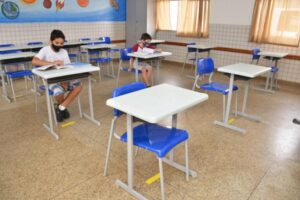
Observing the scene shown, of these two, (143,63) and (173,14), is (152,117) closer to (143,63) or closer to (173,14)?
(143,63)

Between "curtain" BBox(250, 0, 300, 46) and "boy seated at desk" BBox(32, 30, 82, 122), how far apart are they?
15.2 ft

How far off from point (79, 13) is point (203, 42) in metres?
3.63

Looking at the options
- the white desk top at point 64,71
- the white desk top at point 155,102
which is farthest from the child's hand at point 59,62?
the white desk top at point 155,102

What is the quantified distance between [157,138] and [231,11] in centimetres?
546

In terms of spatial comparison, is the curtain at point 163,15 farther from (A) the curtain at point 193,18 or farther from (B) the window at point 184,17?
(A) the curtain at point 193,18

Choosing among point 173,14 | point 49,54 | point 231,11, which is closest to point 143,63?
point 49,54

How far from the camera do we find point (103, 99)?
4379 millimetres

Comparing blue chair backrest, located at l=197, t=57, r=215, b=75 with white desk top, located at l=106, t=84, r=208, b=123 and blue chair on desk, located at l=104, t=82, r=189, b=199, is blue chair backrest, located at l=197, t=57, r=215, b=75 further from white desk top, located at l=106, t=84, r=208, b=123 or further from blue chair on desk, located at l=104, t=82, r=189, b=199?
blue chair on desk, located at l=104, t=82, r=189, b=199

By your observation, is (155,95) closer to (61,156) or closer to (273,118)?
(61,156)

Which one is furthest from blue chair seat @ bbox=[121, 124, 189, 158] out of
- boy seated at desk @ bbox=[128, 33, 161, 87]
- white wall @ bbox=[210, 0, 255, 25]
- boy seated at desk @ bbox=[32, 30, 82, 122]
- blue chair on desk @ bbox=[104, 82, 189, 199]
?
white wall @ bbox=[210, 0, 255, 25]

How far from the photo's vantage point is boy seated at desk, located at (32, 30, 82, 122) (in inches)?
124

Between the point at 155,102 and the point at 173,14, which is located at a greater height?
the point at 173,14

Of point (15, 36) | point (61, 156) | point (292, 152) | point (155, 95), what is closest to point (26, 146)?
point (61, 156)

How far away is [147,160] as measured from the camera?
2.53 metres
